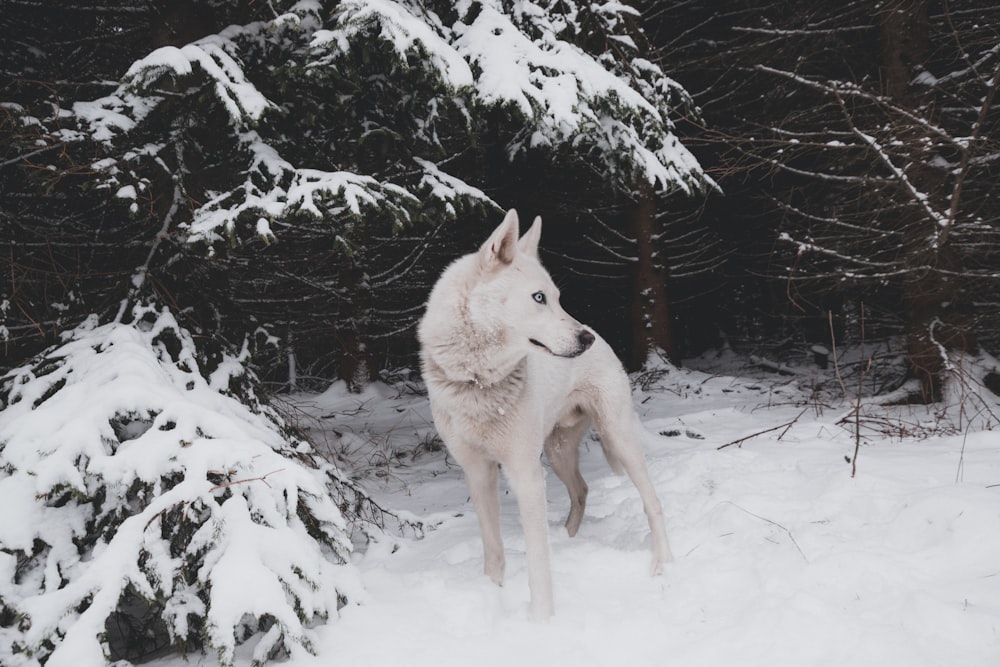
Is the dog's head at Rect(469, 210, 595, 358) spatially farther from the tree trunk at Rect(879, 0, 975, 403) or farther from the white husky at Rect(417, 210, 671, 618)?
the tree trunk at Rect(879, 0, 975, 403)

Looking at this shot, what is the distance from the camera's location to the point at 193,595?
7.89 feet

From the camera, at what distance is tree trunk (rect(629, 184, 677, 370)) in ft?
31.0

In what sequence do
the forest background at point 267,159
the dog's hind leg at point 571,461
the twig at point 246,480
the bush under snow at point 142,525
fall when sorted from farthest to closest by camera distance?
the dog's hind leg at point 571,461 → the forest background at point 267,159 → the twig at point 246,480 → the bush under snow at point 142,525

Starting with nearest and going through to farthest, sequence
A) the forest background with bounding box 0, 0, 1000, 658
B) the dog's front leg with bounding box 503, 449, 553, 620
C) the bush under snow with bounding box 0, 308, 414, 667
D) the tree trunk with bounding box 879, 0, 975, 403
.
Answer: the bush under snow with bounding box 0, 308, 414, 667, the dog's front leg with bounding box 503, 449, 553, 620, the forest background with bounding box 0, 0, 1000, 658, the tree trunk with bounding box 879, 0, 975, 403

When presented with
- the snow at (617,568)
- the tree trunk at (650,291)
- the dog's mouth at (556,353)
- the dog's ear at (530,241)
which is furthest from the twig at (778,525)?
the tree trunk at (650,291)

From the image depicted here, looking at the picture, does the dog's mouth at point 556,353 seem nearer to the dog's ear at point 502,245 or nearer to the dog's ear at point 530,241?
the dog's ear at point 502,245

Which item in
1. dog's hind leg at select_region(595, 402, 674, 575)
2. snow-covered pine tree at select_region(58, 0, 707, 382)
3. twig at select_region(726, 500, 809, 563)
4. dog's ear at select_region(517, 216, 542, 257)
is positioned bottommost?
twig at select_region(726, 500, 809, 563)

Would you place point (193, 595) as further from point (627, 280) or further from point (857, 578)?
point (627, 280)

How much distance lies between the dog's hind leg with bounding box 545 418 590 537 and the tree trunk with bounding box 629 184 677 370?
5.69 m

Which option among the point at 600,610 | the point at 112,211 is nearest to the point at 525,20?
the point at 112,211

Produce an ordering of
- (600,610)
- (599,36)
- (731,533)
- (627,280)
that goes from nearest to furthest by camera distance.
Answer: (600,610)
(731,533)
(599,36)
(627,280)

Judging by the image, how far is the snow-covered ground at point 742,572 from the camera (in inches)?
88.4

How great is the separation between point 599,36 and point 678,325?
33.6 ft

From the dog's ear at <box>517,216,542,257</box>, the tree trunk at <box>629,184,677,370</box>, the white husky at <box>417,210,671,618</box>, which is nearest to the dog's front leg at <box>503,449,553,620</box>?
the white husky at <box>417,210,671,618</box>
